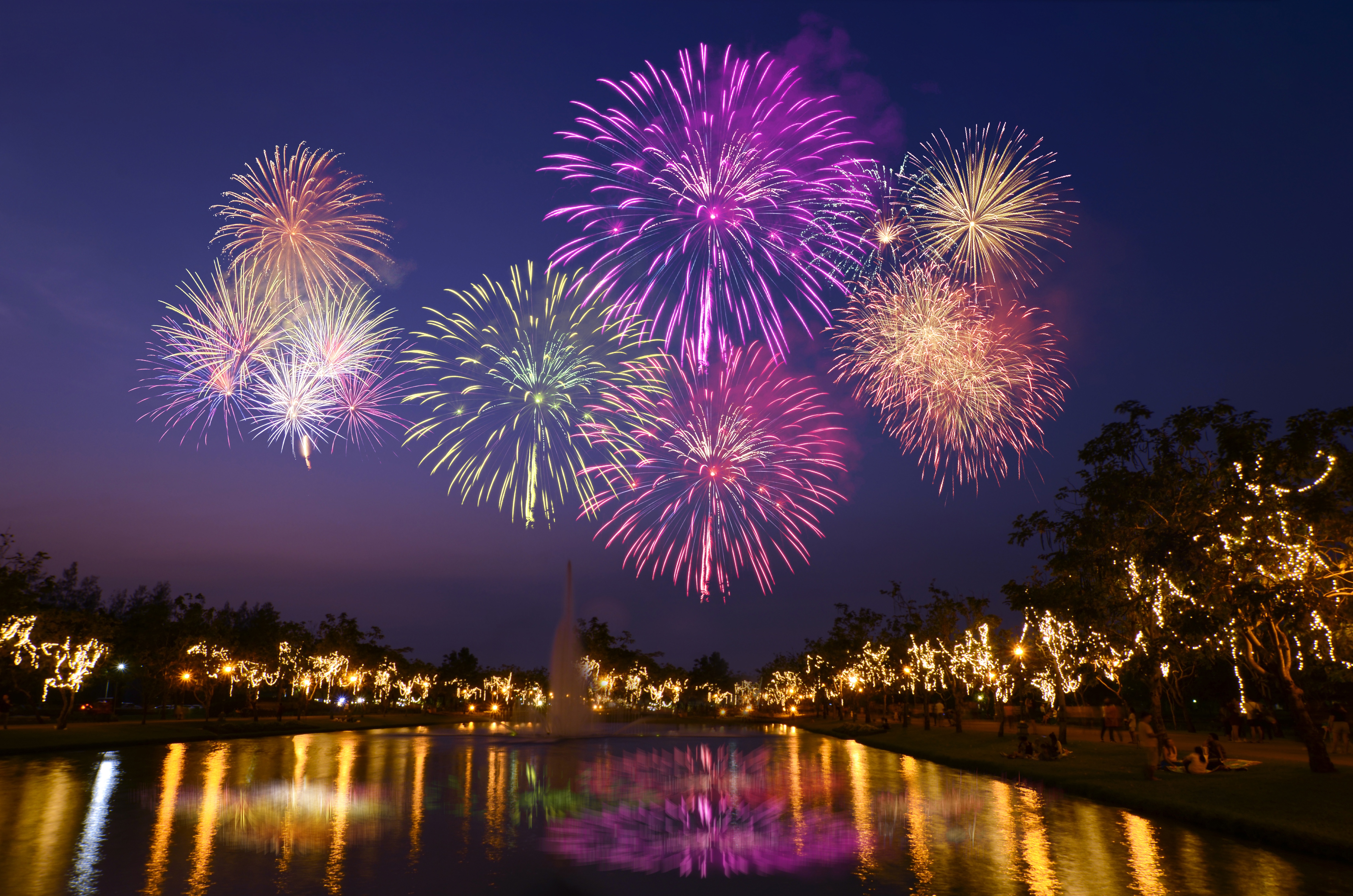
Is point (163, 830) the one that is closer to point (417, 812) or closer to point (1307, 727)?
point (417, 812)

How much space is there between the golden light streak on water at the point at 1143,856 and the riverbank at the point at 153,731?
4279cm

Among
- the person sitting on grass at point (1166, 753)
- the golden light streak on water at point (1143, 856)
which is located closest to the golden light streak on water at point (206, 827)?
the golden light streak on water at point (1143, 856)

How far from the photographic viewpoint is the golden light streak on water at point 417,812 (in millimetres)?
15039

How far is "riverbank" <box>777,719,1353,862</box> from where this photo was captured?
1697cm

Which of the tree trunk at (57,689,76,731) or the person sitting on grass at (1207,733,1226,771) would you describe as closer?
the person sitting on grass at (1207,733,1226,771)

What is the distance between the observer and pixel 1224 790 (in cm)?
2167

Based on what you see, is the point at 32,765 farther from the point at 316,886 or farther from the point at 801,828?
the point at 801,828

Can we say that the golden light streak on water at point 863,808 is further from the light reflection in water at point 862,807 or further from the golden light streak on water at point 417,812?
the golden light streak on water at point 417,812

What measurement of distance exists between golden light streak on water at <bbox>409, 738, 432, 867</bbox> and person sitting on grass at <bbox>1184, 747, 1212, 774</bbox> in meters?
23.6

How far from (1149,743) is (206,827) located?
→ 2726cm

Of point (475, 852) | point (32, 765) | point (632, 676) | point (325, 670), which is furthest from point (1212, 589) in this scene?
point (632, 676)

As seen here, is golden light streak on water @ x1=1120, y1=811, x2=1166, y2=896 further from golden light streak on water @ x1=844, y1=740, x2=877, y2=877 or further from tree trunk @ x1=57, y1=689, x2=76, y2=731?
tree trunk @ x1=57, y1=689, x2=76, y2=731

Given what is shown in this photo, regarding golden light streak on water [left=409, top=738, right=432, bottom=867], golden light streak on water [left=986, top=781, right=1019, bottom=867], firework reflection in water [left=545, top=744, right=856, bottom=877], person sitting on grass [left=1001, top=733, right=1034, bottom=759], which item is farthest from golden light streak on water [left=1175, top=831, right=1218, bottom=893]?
person sitting on grass [left=1001, top=733, right=1034, bottom=759]

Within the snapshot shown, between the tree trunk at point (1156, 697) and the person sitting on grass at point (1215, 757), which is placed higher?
the tree trunk at point (1156, 697)
